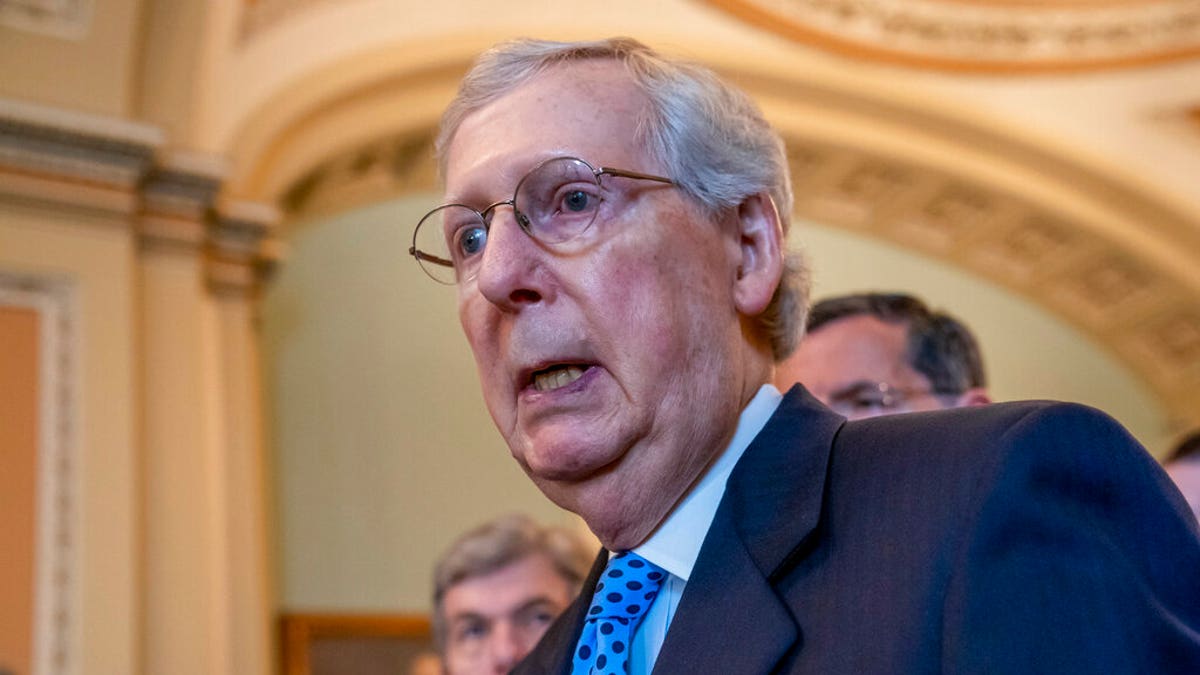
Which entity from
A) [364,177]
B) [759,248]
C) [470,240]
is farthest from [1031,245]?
[470,240]

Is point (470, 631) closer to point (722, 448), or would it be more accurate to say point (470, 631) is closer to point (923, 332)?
point (923, 332)

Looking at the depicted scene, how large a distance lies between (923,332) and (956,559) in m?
1.73

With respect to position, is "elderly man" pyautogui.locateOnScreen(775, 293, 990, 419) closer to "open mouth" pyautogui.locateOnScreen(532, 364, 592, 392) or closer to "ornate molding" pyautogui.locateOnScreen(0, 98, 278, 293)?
"open mouth" pyautogui.locateOnScreen(532, 364, 592, 392)

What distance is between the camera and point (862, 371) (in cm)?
284

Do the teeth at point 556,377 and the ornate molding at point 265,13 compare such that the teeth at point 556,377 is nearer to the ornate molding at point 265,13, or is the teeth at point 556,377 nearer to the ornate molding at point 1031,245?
the ornate molding at point 265,13

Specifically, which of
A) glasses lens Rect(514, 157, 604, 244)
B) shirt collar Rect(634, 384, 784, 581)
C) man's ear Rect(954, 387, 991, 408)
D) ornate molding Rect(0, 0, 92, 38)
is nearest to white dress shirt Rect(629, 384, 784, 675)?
shirt collar Rect(634, 384, 784, 581)

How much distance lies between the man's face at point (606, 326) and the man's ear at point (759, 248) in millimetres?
31

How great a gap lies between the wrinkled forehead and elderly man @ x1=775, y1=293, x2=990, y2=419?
3.97ft

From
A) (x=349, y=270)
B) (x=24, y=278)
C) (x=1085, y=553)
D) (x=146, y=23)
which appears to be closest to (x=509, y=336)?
(x=1085, y=553)

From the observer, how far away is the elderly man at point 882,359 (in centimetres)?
283

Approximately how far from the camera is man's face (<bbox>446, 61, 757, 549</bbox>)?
61.5 inches

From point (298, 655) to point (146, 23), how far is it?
112 inches

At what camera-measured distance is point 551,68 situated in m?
1.70

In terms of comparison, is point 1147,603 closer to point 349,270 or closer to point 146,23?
point 146,23
